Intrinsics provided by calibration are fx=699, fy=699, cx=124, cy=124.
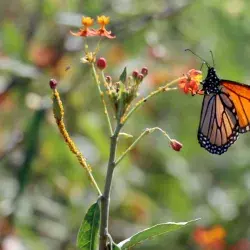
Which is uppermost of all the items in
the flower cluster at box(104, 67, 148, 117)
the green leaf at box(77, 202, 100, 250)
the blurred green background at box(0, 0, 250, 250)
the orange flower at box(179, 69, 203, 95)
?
the blurred green background at box(0, 0, 250, 250)

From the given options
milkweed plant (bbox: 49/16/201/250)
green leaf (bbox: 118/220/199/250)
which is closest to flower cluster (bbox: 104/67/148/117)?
milkweed plant (bbox: 49/16/201/250)

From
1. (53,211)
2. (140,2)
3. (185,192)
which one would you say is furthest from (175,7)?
(53,211)

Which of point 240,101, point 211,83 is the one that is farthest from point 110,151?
point 240,101

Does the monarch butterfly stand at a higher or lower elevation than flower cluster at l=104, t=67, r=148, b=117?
higher

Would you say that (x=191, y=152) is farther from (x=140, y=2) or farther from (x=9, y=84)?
(x=9, y=84)

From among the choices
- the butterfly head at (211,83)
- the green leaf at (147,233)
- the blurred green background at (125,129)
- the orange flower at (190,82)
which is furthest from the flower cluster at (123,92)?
the blurred green background at (125,129)

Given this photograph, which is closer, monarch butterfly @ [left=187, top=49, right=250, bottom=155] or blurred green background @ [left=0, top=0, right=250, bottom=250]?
monarch butterfly @ [left=187, top=49, right=250, bottom=155]

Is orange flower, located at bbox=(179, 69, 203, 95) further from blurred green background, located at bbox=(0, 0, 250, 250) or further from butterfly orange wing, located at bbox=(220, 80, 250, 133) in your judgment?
blurred green background, located at bbox=(0, 0, 250, 250)
